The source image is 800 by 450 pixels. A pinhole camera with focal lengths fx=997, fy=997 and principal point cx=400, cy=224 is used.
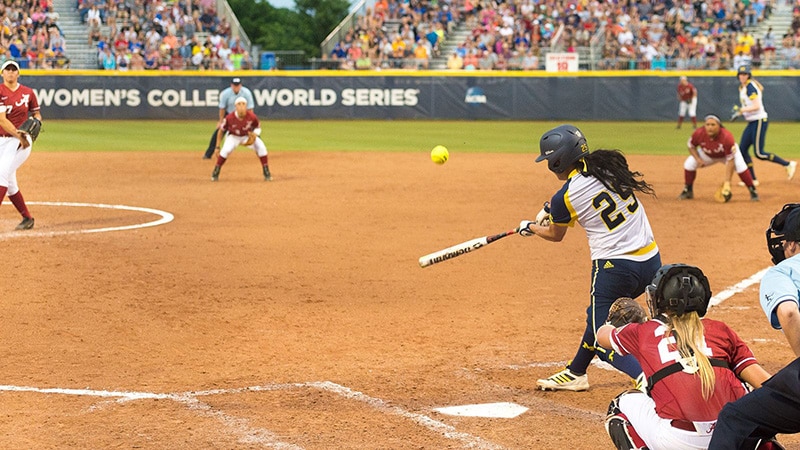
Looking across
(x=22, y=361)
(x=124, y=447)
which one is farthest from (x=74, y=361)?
(x=124, y=447)

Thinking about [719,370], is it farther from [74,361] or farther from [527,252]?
[527,252]

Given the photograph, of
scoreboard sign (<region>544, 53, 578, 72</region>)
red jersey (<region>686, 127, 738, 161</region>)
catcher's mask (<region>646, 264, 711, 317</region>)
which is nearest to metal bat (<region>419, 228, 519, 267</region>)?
catcher's mask (<region>646, 264, 711, 317</region>)

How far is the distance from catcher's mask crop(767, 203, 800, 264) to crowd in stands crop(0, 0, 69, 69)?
1376 inches

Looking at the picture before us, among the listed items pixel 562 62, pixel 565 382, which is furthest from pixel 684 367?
pixel 562 62

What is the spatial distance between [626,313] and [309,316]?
4409 millimetres

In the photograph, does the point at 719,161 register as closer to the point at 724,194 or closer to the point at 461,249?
the point at 724,194

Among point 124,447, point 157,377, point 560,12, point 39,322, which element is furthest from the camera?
point 560,12

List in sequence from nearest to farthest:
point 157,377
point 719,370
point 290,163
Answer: point 719,370
point 157,377
point 290,163

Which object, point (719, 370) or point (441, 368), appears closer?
point (719, 370)

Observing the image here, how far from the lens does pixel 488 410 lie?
7145 mm

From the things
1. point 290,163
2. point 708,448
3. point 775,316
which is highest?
point 775,316

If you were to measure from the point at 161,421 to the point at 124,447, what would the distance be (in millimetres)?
531

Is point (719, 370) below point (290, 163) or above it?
above

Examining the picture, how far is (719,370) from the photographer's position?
5.07 m
